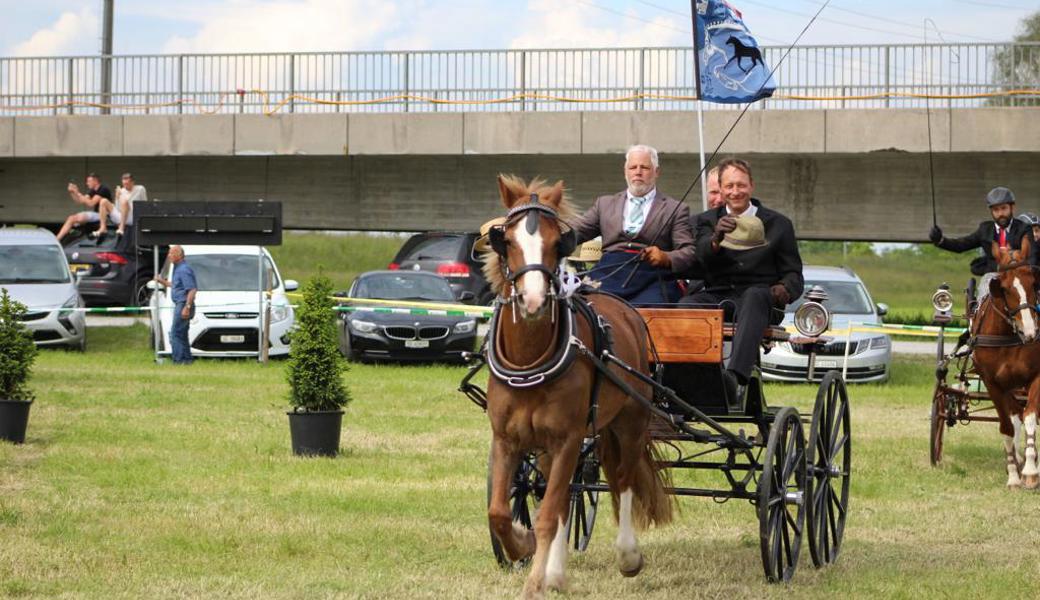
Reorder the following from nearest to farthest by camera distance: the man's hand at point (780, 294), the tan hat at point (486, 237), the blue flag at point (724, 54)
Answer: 1. the tan hat at point (486, 237)
2. the man's hand at point (780, 294)
3. the blue flag at point (724, 54)

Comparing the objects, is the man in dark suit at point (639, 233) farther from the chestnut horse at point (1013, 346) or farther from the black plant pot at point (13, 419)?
the black plant pot at point (13, 419)

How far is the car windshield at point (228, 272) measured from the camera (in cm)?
2580

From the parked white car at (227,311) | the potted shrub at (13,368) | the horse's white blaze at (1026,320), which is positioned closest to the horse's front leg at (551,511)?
the horse's white blaze at (1026,320)

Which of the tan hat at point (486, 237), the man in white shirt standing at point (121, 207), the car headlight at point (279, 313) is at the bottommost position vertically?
the car headlight at point (279, 313)

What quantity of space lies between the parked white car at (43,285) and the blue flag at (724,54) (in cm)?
1352

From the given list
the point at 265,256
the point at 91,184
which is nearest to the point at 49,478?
the point at 265,256

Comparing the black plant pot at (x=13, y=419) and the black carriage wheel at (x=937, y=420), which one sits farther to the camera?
the black plant pot at (x=13, y=419)

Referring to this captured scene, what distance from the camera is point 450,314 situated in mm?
24422

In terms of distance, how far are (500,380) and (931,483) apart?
22.1 ft

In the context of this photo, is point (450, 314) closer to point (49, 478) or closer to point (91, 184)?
point (91, 184)

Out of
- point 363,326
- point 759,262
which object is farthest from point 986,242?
point 363,326

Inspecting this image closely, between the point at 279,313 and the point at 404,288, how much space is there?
214cm

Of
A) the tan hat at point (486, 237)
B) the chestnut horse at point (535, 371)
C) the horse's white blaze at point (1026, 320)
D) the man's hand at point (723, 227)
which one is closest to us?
the chestnut horse at point (535, 371)

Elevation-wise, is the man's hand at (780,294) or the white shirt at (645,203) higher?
the white shirt at (645,203)
